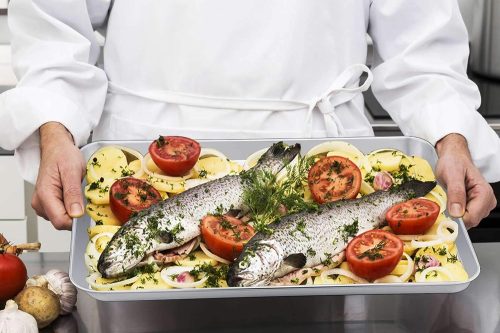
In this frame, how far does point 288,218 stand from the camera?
49.9 inches

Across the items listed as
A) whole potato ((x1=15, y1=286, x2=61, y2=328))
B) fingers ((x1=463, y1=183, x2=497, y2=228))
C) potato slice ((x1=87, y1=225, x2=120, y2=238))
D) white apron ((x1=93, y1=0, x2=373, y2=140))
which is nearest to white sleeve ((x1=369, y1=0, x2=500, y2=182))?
white apron ((x1=93, y1=0, x2=373, y2=140))

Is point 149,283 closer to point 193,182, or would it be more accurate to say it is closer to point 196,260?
point 196,260

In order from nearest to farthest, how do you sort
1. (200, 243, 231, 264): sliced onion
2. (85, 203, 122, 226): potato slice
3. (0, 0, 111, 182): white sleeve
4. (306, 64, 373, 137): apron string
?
(200, 243, 231, 264): sliced onion, (85, 203, 122, 226): potato slice, (0, 0, 111, 182): white sleeve, (306, 64, 373, 137): apron string

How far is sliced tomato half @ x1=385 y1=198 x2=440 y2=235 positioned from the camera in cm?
128

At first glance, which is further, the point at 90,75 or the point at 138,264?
the point at 90,75

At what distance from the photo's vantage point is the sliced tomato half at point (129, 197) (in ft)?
4.33

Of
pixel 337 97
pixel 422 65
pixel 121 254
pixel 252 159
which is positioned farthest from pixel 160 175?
pixel 422 65

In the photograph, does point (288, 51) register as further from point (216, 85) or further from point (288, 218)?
point (288, 218)

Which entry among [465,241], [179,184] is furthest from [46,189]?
[465,241]

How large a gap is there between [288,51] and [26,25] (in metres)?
0.47

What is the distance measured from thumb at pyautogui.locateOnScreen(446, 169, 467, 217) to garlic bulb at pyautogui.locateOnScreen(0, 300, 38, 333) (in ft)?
1.92

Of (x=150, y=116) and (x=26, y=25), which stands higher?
(x=26, y=25)

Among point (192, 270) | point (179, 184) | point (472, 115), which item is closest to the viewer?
point (192, 270)

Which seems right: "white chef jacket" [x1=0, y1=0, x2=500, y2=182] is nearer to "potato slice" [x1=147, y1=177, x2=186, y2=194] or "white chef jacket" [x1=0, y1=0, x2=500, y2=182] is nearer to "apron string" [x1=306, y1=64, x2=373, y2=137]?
"apron string" [x1=306, y1=64, x2=373, y2=137]
